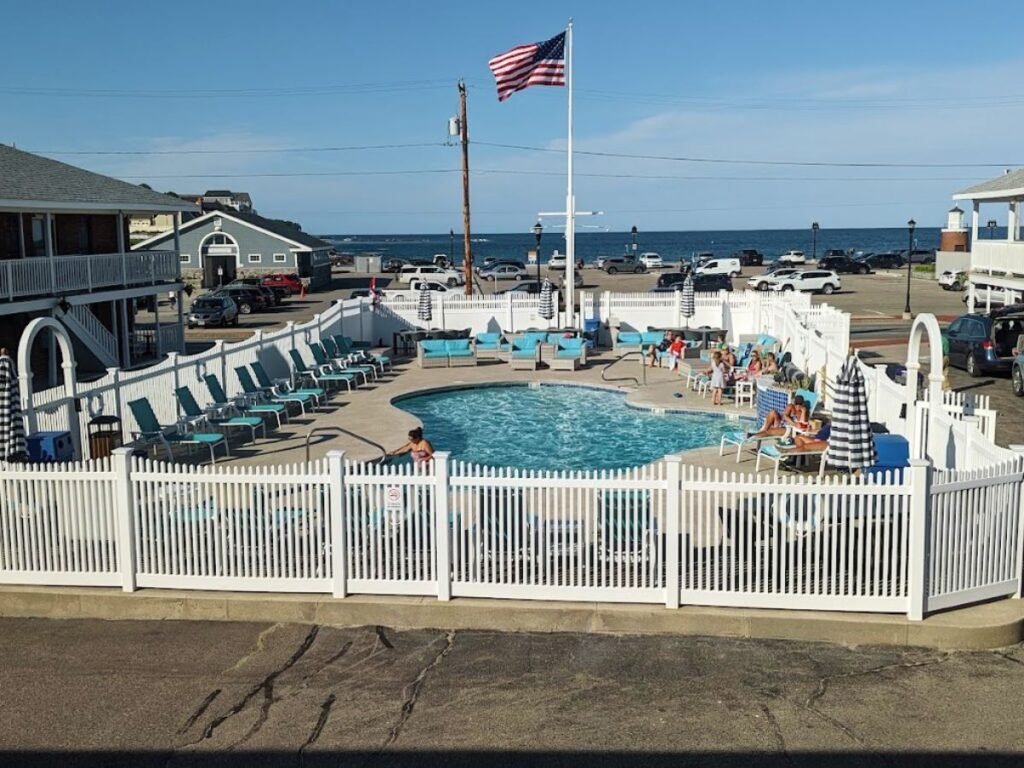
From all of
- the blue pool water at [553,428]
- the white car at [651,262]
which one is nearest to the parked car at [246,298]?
the blue pool water at [553,428]

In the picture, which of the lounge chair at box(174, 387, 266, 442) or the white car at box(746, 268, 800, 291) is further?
the white car at box(746, 268, 800, 291)

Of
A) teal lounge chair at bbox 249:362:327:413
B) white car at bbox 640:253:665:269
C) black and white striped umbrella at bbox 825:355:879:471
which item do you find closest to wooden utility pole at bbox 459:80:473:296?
teal lounge chair at bbox 249:362:327:413

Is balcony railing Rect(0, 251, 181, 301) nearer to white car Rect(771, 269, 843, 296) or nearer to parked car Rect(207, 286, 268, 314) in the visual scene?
parked car Rect(207, 286, 268, 314)

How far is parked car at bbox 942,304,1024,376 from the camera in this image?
2450 centimetres

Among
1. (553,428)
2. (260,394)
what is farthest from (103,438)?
(553,428)

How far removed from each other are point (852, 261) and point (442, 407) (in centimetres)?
5399

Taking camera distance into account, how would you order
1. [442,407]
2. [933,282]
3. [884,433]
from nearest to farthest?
1. [884,433]
2. [442,407]
3. [933,282]

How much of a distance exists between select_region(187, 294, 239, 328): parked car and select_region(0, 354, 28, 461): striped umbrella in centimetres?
3124

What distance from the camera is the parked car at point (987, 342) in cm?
2450

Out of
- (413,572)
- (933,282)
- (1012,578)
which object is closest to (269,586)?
(413,572)

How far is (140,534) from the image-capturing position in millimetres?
10047

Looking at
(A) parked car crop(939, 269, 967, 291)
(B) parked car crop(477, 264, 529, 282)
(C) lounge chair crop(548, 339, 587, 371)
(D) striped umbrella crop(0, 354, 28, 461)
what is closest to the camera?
(D) striped umbrella crop(0, 354, 28, 461)

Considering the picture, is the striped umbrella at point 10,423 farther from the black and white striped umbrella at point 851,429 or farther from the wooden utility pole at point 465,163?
the wooden utility pole at point 465,163

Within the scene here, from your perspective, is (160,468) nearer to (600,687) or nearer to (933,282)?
(600,687)
